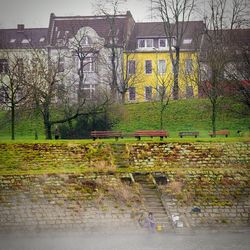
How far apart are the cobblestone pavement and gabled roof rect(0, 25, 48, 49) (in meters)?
19.1

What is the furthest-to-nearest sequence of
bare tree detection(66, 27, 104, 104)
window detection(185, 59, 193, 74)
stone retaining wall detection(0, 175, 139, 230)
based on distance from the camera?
1. bare tree detection(66, 27, 104, 104)
2. window detection(185, 59, 193, 74)
3. stone retaining wall detection(0, 175, 139, 230)

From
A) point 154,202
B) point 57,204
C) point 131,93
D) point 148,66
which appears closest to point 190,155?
point 154,202

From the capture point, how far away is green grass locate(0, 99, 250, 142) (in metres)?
24.8

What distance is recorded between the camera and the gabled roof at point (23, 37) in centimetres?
3364

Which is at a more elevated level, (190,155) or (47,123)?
(47,123)

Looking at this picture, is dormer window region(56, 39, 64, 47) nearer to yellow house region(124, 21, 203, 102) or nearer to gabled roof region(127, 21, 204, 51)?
yellow house region(124, 21, 203, 102)

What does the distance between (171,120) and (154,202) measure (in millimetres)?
9404

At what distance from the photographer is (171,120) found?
84.3 feet

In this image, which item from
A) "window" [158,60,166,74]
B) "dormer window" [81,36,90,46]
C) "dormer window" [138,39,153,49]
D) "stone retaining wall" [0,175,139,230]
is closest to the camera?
"stone retaining wall" [0,175,139,230]

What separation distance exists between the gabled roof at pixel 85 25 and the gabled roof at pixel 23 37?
3.51ft

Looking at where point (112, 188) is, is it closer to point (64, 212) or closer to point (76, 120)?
point (64, 212)

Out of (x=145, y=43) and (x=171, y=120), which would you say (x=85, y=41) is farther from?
(x=171, y=120)

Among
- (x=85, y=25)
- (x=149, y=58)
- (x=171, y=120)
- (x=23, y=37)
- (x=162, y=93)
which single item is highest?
(x=85, y=25)

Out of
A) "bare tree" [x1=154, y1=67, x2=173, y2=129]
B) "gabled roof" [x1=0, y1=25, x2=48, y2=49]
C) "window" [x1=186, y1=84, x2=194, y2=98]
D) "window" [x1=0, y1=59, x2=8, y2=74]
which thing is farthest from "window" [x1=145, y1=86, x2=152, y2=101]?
"window" [x1=0, y1=59, x2=8, y2=74]
